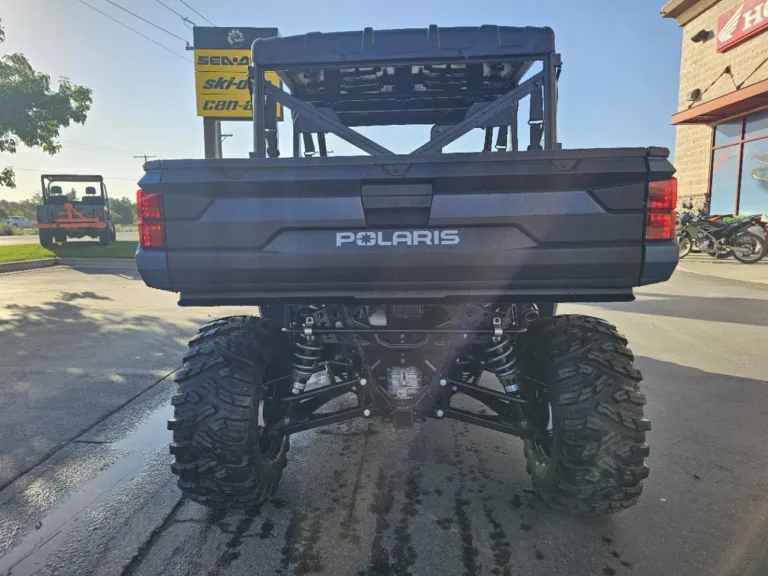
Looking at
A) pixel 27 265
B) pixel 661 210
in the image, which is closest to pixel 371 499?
pixel 661 210

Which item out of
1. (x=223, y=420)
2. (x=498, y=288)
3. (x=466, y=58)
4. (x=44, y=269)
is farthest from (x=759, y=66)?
(x=44, y=269)

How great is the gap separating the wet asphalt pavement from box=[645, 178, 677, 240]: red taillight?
150 centimetres

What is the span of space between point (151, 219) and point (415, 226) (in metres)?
1.18

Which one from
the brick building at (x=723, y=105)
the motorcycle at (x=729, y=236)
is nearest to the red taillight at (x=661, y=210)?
the motorcycle at (x=729, y=236)

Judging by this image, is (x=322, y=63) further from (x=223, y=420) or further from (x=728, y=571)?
(x=728, y=571)

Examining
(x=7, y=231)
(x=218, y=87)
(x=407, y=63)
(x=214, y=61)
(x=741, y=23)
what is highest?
(x=741, y=23)

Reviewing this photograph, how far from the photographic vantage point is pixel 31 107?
480 inches

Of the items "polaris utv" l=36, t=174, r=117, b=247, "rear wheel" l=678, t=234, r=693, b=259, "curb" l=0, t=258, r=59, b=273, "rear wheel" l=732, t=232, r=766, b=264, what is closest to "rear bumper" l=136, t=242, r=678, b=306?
"rear wheel" l=732, t=232, r=766, b=264

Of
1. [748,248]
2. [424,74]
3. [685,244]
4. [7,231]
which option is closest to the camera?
[424,74]

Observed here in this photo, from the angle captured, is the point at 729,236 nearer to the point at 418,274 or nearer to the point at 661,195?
the point at 661,195

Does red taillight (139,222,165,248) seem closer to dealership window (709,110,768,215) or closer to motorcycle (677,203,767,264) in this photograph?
motorcycle (677,203,767,264)

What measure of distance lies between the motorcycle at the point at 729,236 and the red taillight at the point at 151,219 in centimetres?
1378

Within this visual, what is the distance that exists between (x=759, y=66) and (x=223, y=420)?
700 inches

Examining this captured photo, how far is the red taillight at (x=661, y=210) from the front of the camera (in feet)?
6.92
